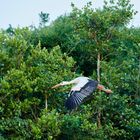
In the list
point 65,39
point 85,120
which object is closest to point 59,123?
point 85,120

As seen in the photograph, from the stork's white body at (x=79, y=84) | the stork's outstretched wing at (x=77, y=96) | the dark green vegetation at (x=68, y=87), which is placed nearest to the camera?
the stork's outstretched wing at (x=77, y=96)

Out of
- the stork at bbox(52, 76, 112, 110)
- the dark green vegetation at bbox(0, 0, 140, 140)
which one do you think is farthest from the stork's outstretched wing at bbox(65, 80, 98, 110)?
the dark green vegetation at bbox(0, 0, 140, 140)

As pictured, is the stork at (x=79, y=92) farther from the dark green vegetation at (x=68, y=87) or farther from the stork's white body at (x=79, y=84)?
the dark green vegetation at (x=68, y=87)

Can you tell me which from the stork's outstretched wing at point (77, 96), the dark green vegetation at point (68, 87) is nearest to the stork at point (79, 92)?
the stork's outstretched wing at point (77, 96)

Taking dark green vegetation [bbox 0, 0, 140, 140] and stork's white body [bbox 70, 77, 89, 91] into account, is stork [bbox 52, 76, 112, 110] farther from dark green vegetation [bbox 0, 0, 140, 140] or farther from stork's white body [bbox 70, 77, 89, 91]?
dark green vegetation [bbox 0, 0, 140, 140]

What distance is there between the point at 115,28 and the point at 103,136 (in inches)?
137

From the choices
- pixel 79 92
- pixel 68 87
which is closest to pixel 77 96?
pixel 79 92

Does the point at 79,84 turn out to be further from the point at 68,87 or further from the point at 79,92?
the point at 68,87

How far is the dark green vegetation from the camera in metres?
12.8

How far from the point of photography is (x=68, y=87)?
43.7 ft

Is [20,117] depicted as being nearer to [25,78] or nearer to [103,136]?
[25,78]

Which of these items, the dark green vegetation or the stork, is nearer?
the stork

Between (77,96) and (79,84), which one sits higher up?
(79,84)

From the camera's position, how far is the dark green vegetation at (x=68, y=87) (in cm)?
1278
